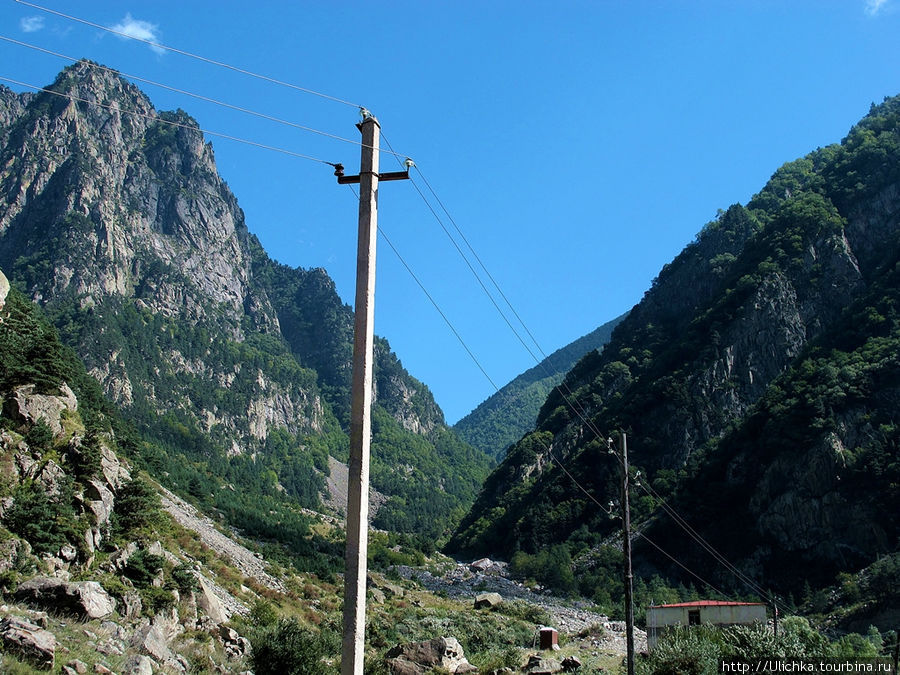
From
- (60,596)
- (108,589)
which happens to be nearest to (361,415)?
(60,596)

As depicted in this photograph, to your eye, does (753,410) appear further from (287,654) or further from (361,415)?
(361,415)

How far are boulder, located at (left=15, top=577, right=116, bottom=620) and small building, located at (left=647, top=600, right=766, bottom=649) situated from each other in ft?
100

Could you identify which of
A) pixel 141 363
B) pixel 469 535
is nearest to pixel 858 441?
pixel 469 535

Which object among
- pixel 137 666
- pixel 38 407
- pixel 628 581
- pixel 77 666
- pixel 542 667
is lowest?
pixel 542 667

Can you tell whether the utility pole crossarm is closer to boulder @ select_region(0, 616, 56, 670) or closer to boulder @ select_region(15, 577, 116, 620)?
boulder @ select_region(0, 616, 56, 670)

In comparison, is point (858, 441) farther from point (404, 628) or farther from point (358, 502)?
point (358, 502)

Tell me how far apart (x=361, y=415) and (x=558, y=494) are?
126634 mm

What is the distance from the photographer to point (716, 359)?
126m

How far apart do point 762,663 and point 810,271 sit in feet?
382

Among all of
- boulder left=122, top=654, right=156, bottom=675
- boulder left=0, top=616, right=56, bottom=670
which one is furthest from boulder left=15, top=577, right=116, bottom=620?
boulder left=0, top=616, right=56, bottom=670

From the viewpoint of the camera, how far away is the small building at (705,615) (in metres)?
43.7

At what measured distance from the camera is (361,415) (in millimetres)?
11766

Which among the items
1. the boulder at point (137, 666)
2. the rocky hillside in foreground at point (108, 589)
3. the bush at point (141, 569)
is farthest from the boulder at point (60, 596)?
the bush at point (141, 569)

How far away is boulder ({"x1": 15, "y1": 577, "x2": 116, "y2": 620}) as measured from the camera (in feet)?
80.7
